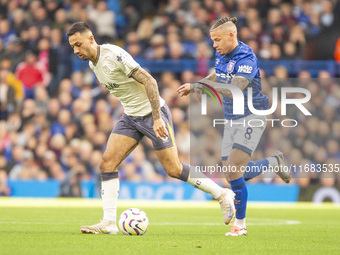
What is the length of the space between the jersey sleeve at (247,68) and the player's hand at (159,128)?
1.08m

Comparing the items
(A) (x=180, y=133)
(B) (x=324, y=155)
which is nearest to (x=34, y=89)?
(A) (x=180, y=133)

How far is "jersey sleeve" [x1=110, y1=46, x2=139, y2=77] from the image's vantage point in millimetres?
7895

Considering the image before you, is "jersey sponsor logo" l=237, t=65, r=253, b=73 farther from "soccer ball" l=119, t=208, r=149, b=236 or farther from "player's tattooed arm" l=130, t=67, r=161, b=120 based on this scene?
"soccer ball" l=119, t=208, r=149, b=236

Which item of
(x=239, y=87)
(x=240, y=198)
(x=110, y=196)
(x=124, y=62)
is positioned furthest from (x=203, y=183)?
(x=124, y=62)

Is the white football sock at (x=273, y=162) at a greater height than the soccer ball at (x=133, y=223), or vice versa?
the white football sock at (x=273, y=162)

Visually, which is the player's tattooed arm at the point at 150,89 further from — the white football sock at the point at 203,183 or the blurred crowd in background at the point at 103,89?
the blurred crowd in background at the point at 103,89

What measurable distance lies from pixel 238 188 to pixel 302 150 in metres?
8.60

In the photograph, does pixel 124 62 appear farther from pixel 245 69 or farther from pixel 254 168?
pixel 254 168

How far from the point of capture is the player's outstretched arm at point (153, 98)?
7848 mm

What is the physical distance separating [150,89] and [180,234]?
1.71 m

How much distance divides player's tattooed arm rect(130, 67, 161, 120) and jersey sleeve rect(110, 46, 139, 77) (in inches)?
1.9

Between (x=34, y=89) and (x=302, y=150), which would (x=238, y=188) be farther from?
(x=34, y=89)

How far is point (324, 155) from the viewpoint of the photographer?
658 inches

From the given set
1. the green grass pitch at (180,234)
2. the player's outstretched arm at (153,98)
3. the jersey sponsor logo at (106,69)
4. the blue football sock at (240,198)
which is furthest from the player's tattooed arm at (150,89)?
the green grass pitch at (180,234)
